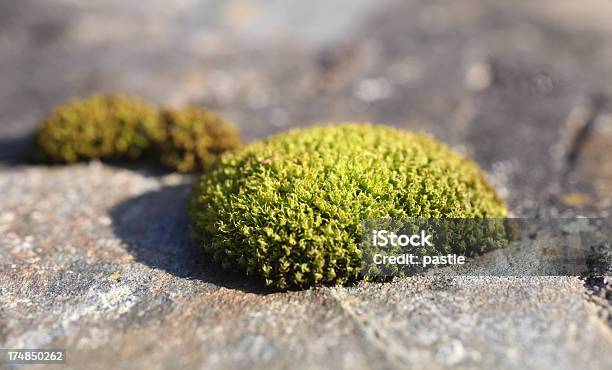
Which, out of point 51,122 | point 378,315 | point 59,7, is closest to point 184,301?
point 378,315

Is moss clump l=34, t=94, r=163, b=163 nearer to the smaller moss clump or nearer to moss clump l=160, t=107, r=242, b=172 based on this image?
the smaller moss clump

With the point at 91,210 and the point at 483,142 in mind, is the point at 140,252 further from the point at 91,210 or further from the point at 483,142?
the point at 483,142

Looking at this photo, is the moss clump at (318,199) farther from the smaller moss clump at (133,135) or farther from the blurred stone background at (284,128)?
the smaller moss clump at (133,135)

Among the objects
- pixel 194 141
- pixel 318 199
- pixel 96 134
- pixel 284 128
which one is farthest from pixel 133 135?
pixel 318 199

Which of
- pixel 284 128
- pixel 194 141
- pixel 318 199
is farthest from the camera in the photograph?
pixel 284 128

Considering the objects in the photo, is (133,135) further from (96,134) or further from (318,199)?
(318,199)

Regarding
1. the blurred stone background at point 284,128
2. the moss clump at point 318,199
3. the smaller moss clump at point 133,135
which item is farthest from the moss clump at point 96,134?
the moss clump at point 318,199
